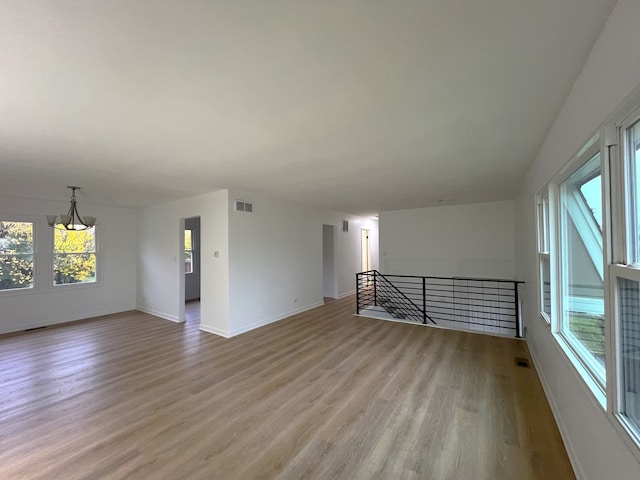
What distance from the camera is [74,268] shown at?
5652mm

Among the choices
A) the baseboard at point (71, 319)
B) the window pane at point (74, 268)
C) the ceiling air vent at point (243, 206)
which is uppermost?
the ceiling air vent at point (243, 206)

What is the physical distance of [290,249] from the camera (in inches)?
227

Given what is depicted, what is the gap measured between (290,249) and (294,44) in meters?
4.67

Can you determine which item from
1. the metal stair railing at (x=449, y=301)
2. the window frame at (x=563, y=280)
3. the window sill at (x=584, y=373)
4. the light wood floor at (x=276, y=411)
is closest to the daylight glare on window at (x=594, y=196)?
the window frame at (x=563, y=280)

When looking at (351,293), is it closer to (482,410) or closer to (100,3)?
(482,410)

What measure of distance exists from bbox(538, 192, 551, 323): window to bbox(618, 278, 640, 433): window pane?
1.55 m

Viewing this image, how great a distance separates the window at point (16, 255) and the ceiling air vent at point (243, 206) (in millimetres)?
4071

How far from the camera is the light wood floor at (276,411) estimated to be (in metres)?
1.83

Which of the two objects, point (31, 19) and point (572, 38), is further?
point (572, 38)

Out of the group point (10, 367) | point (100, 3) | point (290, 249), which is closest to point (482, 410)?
point (100, 3)

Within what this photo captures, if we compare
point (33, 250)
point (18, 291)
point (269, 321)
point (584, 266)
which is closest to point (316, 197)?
point (269, 321)

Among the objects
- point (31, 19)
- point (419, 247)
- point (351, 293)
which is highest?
point (31, 19)

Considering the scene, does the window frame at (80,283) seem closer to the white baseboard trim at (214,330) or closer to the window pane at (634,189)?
the white baseboard trim at (214,330)

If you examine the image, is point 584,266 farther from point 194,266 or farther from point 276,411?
point 194,266
